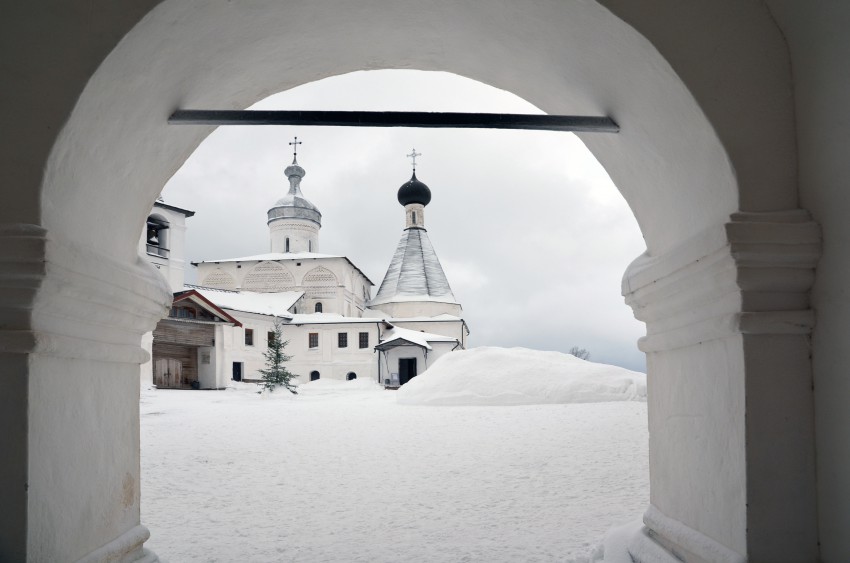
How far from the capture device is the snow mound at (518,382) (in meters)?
15.0

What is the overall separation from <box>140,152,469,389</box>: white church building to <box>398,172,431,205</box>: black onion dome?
78 mm

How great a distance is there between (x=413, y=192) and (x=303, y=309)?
11.9 metres

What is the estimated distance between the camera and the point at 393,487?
21.0 feet

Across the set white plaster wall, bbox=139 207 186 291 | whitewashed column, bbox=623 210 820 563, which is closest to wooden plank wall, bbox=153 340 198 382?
white plaster wall, bbox=139 207 186 291

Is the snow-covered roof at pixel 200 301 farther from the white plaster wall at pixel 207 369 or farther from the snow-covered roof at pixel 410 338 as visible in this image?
the snow-covered roof at pixel 410 338

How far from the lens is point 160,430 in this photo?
10.9 m

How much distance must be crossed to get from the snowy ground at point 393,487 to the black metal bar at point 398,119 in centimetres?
261

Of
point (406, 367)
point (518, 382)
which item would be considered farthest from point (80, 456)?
point (406, 367)

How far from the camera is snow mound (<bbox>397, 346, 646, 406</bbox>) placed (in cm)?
1505

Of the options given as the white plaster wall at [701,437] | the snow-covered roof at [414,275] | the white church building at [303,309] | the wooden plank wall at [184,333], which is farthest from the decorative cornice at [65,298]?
the snow-covered roof at [414,275]

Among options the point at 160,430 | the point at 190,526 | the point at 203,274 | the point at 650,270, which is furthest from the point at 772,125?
the point at 203,274

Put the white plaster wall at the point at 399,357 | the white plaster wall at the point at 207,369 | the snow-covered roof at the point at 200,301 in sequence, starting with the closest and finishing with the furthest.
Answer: the snow-covered roof at the point at 200,301
the white plaster wall at the point at 207,369
the white plaster wall at the point at 399,357

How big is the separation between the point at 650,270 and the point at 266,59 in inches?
89.2

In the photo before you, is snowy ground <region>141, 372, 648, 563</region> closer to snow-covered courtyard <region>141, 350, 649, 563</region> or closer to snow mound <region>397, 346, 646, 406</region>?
snow-covered courtyard <region>141, 350, 649, 563</region>
